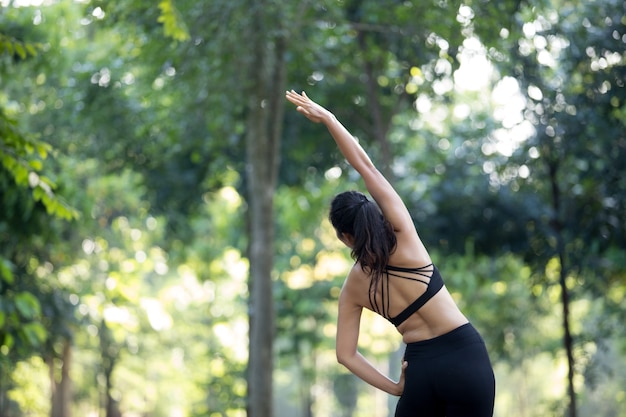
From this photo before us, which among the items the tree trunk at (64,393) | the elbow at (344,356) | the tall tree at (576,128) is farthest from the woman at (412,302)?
the tree trunk at (64,393)

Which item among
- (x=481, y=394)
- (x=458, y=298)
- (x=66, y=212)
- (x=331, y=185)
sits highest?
(x=331, y=185)

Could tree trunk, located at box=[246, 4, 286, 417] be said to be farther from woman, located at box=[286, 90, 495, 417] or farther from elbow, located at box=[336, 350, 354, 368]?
woman, located at box=[286, 90, 495, 417]

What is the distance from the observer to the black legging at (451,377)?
387 cm

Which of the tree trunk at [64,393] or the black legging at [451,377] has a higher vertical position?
the tree trunk at [64,393]

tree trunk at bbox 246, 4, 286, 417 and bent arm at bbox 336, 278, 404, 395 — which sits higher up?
tree trunk at bbox 246, 4, 286, 417

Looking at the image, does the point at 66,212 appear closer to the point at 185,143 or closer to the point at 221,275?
the point at 185,143

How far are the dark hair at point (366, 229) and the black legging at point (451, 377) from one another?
0.37 metres

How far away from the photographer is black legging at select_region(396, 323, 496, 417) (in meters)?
3.87

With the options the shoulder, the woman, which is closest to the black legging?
the woman

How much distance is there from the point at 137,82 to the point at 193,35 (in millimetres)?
4098

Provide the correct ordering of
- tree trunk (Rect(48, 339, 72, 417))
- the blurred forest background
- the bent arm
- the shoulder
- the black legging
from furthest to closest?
tree trunk (Rect(48, 339, 72, 417)) → the blurred forest background → the bent arm → the shoulder → the black legging

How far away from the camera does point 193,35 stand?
33.8ft

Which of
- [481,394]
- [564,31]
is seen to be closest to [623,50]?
[564,31]

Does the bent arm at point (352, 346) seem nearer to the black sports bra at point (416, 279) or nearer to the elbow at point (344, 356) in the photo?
the elbow at point (344, 356)
